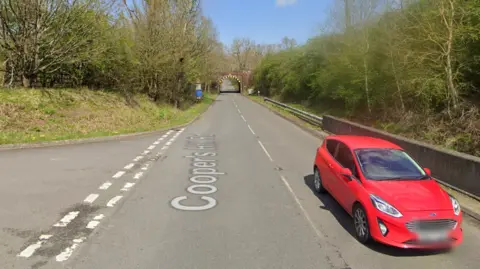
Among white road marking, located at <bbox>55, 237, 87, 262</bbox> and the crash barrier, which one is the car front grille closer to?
the crash barrier

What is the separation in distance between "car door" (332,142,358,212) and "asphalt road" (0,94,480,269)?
0.39 metres

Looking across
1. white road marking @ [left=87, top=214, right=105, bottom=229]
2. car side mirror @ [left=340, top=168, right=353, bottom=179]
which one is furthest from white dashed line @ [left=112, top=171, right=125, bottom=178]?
car side mirror @ [left=340, top=168, right=353, bottom=179]

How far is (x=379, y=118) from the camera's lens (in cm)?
2205

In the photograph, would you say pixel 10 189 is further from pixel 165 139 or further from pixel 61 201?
pixel 165 139

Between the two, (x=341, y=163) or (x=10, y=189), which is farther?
(x=10, y=189)

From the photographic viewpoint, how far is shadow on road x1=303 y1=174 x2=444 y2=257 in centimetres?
519

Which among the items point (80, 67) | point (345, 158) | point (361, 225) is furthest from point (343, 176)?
point (80, 67)

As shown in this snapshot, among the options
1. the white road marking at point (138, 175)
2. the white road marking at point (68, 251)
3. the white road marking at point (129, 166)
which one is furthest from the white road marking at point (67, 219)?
the white road marking at point (129, 166)

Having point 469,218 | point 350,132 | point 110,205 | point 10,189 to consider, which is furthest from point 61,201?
point 350,132

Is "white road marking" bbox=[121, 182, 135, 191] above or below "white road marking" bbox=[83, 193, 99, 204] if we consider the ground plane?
below

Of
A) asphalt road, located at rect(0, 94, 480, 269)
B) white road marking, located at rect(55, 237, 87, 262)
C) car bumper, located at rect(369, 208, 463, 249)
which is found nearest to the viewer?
white road marking, located at rect(55, 237, 87, 262)

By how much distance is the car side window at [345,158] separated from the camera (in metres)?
6.55

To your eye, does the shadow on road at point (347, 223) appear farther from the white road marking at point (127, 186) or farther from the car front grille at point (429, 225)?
the white road marking at point (127, 186)

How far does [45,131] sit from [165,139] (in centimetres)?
508
